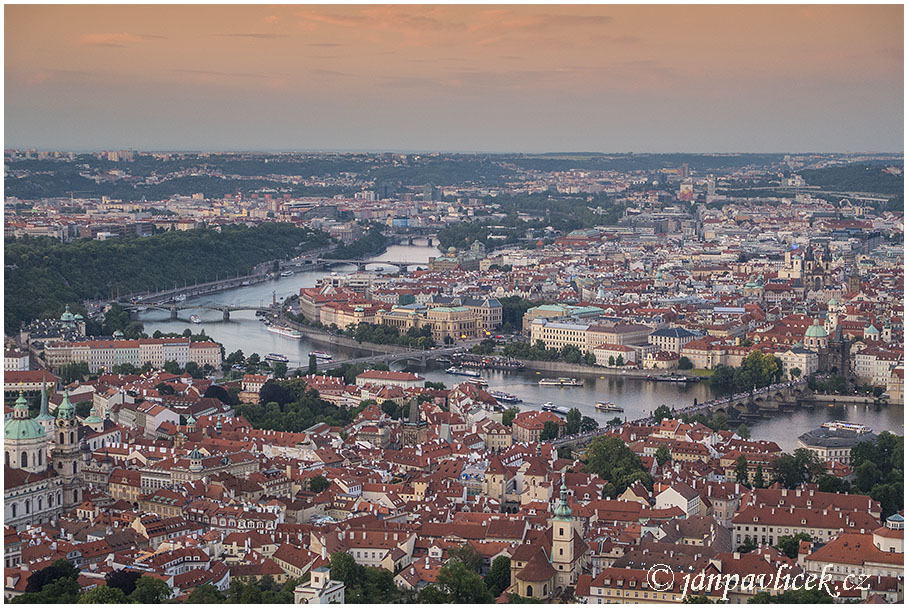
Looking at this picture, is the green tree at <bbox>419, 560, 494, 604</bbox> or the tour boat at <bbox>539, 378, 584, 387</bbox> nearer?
the green tree at <bbox>419, 560, 494, 604</bbox>

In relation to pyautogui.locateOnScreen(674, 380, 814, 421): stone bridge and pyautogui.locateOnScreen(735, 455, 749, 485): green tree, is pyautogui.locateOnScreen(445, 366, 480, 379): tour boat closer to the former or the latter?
pyautogui.locateOnScreen(674, 380, 814, 421): stone bridge

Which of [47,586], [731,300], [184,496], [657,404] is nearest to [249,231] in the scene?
[731,300]

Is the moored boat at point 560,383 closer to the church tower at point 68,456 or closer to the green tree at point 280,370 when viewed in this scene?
the green tree at point 280,370

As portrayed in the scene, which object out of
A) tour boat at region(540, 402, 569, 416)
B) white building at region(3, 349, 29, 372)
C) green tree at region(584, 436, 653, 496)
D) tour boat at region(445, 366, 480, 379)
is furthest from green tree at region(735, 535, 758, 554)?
white building at region(3, 349, 29, 372)

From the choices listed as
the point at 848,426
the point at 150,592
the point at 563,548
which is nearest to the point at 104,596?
the point at 150,592

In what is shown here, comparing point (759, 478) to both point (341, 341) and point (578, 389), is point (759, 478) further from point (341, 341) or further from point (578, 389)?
point (341, 341)

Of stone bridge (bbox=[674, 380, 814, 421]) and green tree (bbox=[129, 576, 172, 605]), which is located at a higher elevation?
green tree (bbox=[129, 576, 172, 605])

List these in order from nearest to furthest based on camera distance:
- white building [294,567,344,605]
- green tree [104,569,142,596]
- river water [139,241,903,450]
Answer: white building [294,567,344,605] < green tree [104,569,142,596] < river water [139,241,903,450]
